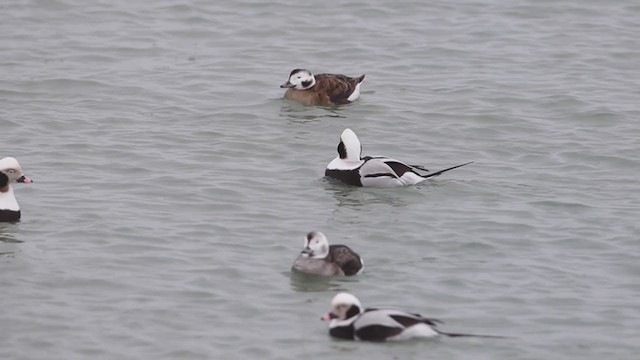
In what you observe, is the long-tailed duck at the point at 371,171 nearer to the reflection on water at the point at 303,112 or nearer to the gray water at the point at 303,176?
the gray water at the point at 303,176

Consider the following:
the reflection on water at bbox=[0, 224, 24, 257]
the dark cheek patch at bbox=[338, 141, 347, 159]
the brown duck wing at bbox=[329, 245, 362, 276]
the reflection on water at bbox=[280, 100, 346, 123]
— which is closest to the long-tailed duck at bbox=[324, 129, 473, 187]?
the dark cheek patch at bbox=[338, 141, 347, 159]

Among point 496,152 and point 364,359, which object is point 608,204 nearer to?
point 496,152

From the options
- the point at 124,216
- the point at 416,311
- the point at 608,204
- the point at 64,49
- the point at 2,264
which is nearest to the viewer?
the point at 416,311

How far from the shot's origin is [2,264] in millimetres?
13195

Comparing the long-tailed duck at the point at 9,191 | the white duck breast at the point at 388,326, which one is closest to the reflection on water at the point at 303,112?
the long-tailed duck at the point at 9,191

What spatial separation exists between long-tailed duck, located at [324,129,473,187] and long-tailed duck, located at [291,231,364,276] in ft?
10.5

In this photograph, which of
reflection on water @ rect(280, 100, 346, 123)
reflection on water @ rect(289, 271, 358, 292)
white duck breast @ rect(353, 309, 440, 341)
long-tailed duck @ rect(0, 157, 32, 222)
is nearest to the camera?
white duck breast @ rect(353, 309, 440, 341)

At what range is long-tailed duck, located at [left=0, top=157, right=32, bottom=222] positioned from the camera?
1434 centimetres

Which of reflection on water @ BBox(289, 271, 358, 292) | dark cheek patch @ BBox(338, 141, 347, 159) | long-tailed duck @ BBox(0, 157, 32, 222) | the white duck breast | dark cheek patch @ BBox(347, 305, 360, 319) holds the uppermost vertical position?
long-tailed duck @ BBox(0, 157, 32, 222)

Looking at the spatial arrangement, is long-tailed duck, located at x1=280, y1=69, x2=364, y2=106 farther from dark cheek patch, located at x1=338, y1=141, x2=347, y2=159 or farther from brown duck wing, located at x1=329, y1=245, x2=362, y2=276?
brown duck wing, located at x1=329, y1=245, x2=362, y2=276

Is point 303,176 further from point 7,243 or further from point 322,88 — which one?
point 7,243

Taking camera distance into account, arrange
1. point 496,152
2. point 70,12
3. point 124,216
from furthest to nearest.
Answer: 1. point 70,12
2. point 496,152
3. point 124,216

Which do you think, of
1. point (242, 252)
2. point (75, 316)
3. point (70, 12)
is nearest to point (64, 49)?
point (70, 12)

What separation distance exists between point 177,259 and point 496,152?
18.4ft
